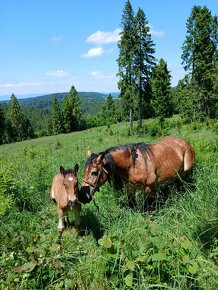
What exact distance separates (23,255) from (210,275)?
86.9 inches

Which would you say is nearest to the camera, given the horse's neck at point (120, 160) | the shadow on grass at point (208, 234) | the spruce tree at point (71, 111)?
the shadow on grass at point (208, 234)

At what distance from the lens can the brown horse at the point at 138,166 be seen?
19.1ft

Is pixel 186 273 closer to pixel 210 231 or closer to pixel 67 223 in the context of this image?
pixel 210 231

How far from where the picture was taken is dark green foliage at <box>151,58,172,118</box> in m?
57.9

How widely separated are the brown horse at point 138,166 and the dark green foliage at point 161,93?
1998 inches

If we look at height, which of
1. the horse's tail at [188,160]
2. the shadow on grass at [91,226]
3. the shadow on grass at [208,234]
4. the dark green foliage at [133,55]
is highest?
the dark green foliage at [133,55]

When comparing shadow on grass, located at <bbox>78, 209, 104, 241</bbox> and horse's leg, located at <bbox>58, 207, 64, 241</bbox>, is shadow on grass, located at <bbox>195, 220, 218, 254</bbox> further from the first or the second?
horse's leg, located at <bbox>58, 207, 64, 241</bbox>

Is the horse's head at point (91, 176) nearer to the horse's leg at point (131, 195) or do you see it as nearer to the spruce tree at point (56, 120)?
the horse's leg at point (131, 195)

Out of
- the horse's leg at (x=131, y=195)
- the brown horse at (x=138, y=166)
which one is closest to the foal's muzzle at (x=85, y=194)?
the brown horse at (x=138, y=166)

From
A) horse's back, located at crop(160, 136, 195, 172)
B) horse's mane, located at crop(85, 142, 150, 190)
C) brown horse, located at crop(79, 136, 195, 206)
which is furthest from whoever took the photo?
horse's back, located at crop(160, 136, 195, 172)

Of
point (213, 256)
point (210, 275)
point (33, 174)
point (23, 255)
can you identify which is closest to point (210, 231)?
point (213, 256)

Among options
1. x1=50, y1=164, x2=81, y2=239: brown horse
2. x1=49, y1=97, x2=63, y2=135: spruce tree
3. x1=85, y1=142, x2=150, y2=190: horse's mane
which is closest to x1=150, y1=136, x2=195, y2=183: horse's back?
x1=85, y1=142, x2=150, y2=190: horse's mane

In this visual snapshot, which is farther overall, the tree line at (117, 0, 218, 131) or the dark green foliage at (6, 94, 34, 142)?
the dark green foliage at (6, 94, 34, 142)

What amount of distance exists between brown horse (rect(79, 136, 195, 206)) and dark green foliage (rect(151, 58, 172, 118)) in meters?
50.8
